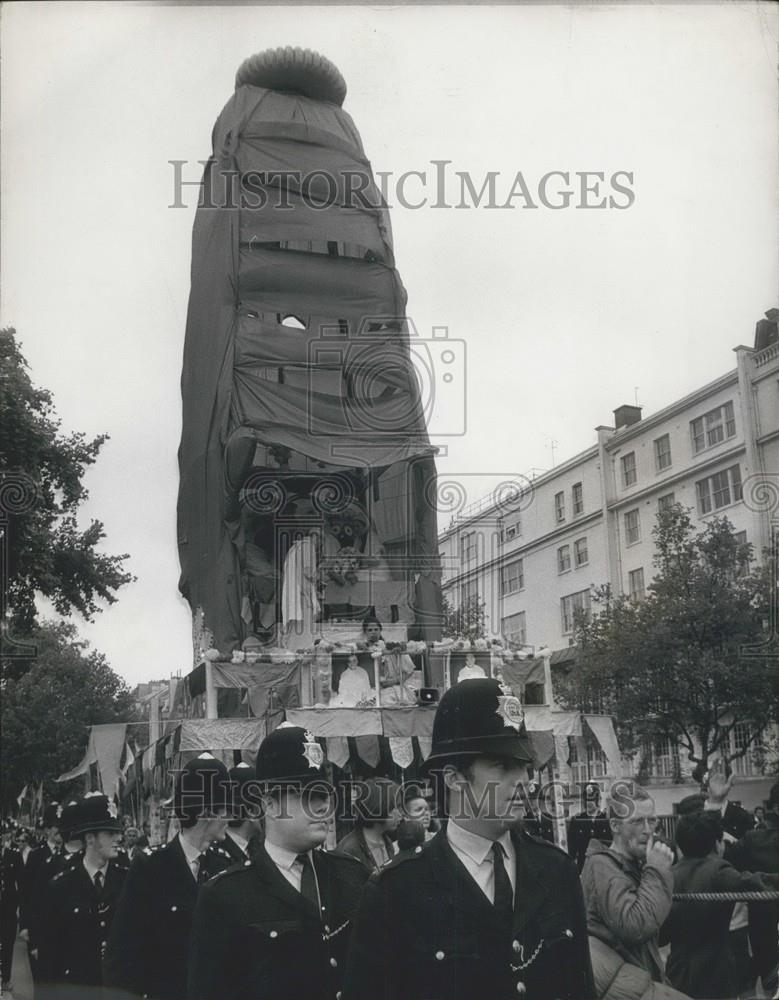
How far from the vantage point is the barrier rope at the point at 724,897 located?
494cm

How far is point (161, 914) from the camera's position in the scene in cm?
487

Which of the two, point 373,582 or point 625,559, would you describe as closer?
point 373,582

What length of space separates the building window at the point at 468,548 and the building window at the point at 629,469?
171 inches

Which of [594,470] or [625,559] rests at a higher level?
[594,470]

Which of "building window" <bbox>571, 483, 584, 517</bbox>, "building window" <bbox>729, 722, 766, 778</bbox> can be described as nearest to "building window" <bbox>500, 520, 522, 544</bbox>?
"building window" <bbox>571, 483, 584, 517</bbox>

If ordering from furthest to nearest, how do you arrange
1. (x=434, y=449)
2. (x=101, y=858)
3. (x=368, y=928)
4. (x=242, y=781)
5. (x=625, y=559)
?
1. (x=625, y=559)
2. (x=434, y=449)
3. (x=101, y=858)
4. (x=242, y=781)
5. (x=368, y=928)

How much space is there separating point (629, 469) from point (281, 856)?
19.9 meters

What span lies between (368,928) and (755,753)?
18985 mm

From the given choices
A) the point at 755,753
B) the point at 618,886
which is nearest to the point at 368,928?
the point at 618,886

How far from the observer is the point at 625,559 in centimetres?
2208

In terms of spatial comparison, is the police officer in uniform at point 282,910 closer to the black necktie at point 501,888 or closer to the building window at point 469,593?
the black necktie at point 501,888

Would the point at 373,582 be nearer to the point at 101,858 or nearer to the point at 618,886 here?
the point at 101,858

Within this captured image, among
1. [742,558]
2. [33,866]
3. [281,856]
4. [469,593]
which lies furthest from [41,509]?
[281,856]

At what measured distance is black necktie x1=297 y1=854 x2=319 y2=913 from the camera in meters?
3.56
